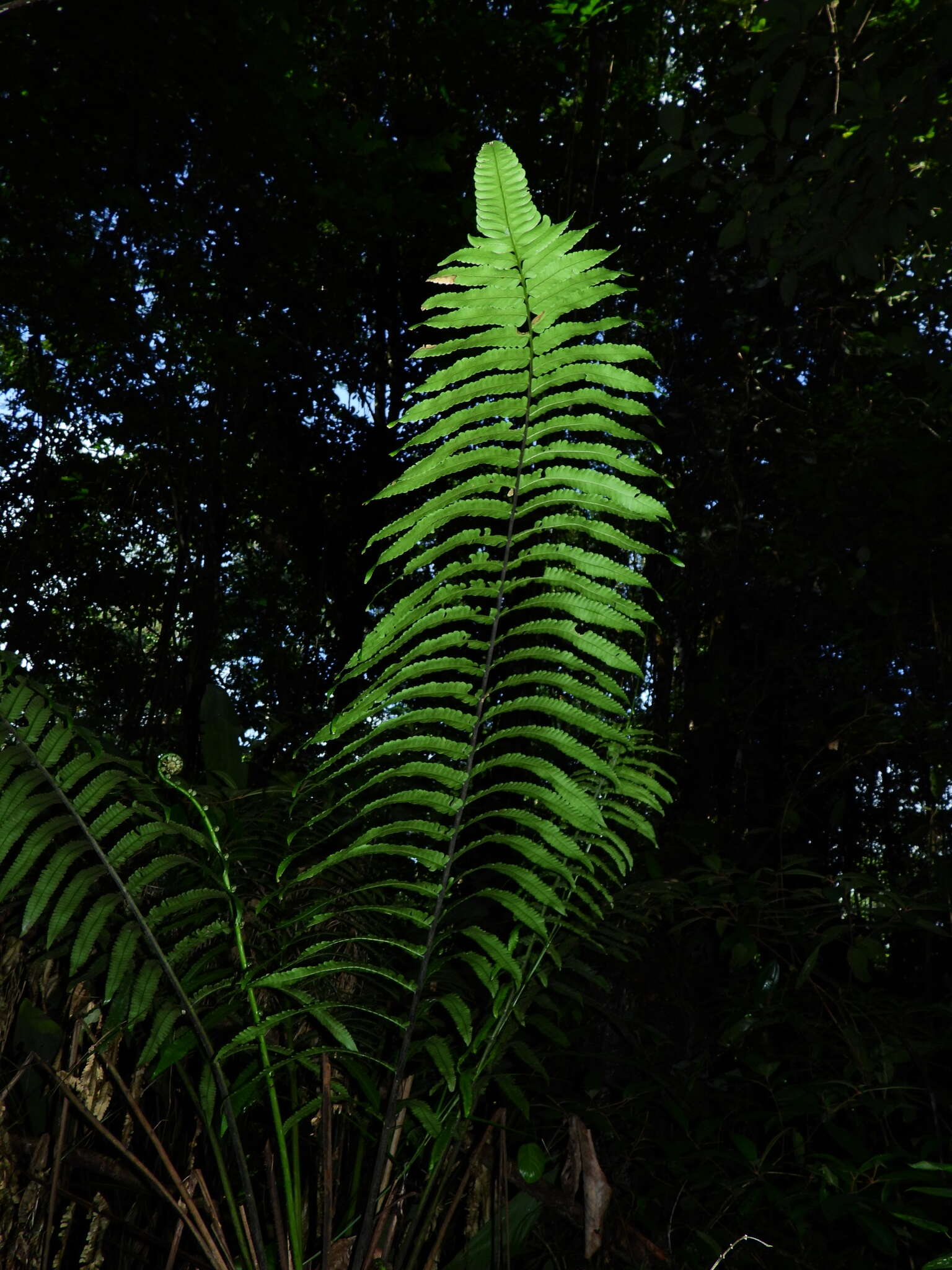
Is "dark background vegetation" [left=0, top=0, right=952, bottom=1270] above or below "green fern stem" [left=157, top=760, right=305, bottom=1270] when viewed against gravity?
above

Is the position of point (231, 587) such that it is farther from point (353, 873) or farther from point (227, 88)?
point (353, 873)

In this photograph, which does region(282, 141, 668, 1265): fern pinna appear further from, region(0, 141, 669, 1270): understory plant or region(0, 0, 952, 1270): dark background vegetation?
region(0, 0, 952, 1270): dark background vegetation

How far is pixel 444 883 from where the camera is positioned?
98 cm

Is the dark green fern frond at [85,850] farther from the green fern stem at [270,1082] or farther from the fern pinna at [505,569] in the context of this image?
the fern pinna at [505,569]

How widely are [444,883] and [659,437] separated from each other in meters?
3.40

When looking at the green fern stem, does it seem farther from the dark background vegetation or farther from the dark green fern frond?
the dark background vegetation

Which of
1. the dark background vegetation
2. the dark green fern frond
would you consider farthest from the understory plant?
the dark background vegetation

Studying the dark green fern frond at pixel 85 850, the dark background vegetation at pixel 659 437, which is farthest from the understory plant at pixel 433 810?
the dark background vegetation at pixel 659 437

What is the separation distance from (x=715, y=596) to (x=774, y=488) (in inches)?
21.5

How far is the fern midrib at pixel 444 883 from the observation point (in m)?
0.95

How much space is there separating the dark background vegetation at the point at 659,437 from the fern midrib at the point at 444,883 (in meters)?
0.34

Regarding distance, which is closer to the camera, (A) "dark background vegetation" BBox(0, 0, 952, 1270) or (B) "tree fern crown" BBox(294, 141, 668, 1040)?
(B) "tree fern crown" BBox(294, 141, 668, 1040)

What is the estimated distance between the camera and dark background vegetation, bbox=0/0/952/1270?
182cm

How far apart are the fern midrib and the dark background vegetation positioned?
341 millimetres
